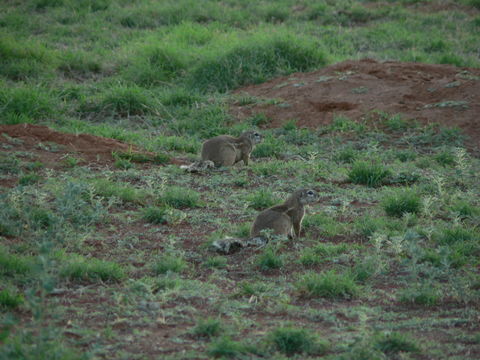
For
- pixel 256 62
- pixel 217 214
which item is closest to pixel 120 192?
pixel 217 214

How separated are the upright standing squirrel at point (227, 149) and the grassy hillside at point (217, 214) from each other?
208mm

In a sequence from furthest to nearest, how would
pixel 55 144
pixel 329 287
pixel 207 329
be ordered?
pixel 55 144 → pixel 329 287 → pixel 207 329

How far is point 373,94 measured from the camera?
1283 cm

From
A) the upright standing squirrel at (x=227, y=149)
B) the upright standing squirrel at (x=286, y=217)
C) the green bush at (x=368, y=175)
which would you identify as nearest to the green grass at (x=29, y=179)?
the upright standing squirrel at (x=227, y=149)

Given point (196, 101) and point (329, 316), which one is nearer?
point (329, 316)

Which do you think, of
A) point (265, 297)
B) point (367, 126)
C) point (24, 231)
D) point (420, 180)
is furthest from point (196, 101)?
point (265, 297)

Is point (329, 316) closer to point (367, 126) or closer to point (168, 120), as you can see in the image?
point (367, 126)

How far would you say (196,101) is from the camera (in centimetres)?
1308

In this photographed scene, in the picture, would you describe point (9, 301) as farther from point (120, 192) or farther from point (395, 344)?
point (120, 192)

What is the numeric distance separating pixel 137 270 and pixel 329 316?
1769mm

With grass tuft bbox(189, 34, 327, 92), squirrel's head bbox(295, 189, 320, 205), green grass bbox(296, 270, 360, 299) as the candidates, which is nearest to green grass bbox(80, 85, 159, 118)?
grass tuft bbox(189, 34, 327, 92)

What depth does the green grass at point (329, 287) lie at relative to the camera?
19.9ft

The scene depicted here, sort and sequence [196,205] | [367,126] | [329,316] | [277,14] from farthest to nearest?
1. [277,14]
2. [367,126]
3. [196,205]
4. [329,316]

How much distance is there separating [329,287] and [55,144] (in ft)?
17.7
